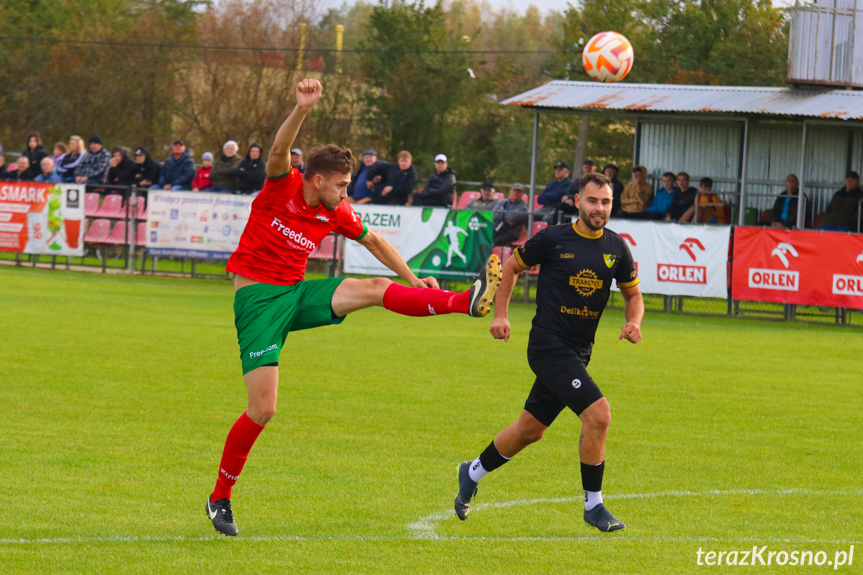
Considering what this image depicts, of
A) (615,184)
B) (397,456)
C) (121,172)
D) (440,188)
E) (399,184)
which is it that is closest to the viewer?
(397,456)

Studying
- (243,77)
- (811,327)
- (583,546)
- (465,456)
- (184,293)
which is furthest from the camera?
(243,77)

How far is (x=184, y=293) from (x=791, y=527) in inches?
623

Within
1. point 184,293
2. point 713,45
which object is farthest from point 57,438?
point 713,45

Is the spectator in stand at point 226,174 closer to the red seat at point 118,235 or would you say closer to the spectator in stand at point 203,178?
the spectator in stand at point 203,178

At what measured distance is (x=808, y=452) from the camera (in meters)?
9.16

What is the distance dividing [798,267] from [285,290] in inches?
529

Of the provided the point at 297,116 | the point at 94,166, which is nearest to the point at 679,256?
the point at 94,166

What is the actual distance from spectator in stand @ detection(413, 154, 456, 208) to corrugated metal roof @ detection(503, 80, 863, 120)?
1.76m

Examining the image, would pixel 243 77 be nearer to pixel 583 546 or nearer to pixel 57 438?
pixel 57 438

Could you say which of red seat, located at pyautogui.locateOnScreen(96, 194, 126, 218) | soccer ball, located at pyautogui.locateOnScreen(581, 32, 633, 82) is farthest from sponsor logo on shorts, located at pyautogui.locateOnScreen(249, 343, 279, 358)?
red seat, located at pyautogui.locateOnScreen(96, 194, 126, 218)

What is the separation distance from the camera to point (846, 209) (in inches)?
800

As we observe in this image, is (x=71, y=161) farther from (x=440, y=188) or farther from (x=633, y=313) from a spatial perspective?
(x=633, y=313)

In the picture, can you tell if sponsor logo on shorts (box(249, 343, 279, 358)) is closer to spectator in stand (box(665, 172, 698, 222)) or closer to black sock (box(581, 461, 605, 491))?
black sock (box(581, 461, 605, 491))

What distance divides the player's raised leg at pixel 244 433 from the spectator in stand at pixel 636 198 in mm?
15269
